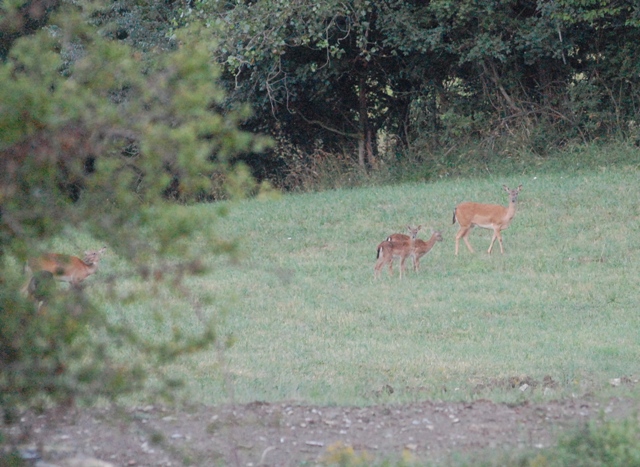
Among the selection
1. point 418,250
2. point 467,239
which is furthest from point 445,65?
point 418,250

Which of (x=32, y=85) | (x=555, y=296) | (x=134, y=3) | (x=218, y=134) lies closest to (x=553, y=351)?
(x=555, y=296)

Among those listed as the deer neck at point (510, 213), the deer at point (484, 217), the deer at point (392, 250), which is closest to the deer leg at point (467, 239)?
the deer at point (484, 217)

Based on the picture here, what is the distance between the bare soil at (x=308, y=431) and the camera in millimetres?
5629

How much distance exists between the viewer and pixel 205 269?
4.14m

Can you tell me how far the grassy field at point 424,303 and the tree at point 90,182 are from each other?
231 millimetres

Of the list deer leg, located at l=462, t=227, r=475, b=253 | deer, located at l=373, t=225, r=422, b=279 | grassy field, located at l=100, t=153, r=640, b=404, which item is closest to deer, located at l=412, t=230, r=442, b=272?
deer, located at l=373, t=225, r=422, b=279

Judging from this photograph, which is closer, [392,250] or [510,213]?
[392,250]

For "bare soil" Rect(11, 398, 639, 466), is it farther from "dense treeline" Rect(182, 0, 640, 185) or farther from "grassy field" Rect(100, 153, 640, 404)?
"dense treeline" Rect(182, 0, 640, 185)

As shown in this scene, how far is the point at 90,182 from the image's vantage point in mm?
4270

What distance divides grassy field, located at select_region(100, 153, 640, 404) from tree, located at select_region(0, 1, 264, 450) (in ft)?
0.76

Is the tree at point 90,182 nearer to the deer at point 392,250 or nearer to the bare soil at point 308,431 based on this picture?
the bare soil at point 308,431

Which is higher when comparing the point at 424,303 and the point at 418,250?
the point at 418,250

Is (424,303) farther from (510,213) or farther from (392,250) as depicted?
(510,213)

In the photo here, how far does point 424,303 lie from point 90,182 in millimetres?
7508
